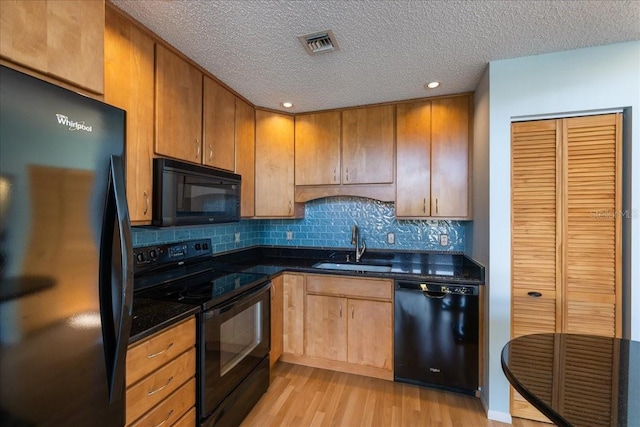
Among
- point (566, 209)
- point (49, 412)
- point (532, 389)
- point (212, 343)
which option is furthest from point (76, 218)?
point (566, 209)

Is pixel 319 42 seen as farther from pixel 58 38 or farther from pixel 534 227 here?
pixel 534 227

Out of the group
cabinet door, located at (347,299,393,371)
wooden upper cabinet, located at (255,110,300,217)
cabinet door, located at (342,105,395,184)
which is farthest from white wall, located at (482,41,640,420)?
wooden upper cabinet, located at (255,110,300,217)

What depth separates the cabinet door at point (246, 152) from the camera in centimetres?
247

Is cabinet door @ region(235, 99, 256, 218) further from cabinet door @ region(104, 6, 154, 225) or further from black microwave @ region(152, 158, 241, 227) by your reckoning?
cabinet door @ region(104, 6, 154, 225)

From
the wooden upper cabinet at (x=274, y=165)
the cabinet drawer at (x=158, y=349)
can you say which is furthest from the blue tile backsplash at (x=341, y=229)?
the cabinet drawer at (x=158, y=349)

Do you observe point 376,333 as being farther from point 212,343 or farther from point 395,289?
point 212,343

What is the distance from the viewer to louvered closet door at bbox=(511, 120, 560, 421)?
6.02 ft

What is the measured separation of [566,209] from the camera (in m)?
1.81

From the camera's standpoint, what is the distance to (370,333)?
2.34m

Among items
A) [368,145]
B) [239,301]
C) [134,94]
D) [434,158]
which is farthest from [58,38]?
[434,158]

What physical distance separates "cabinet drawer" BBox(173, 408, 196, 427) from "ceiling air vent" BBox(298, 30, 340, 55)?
2.16m

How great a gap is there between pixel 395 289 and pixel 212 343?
1.42 meters

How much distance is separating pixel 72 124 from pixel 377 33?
1519 millimetres

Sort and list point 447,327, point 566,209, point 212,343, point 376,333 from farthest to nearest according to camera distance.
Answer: point 376,333, point 447,327, point 566,209, point 212,343
